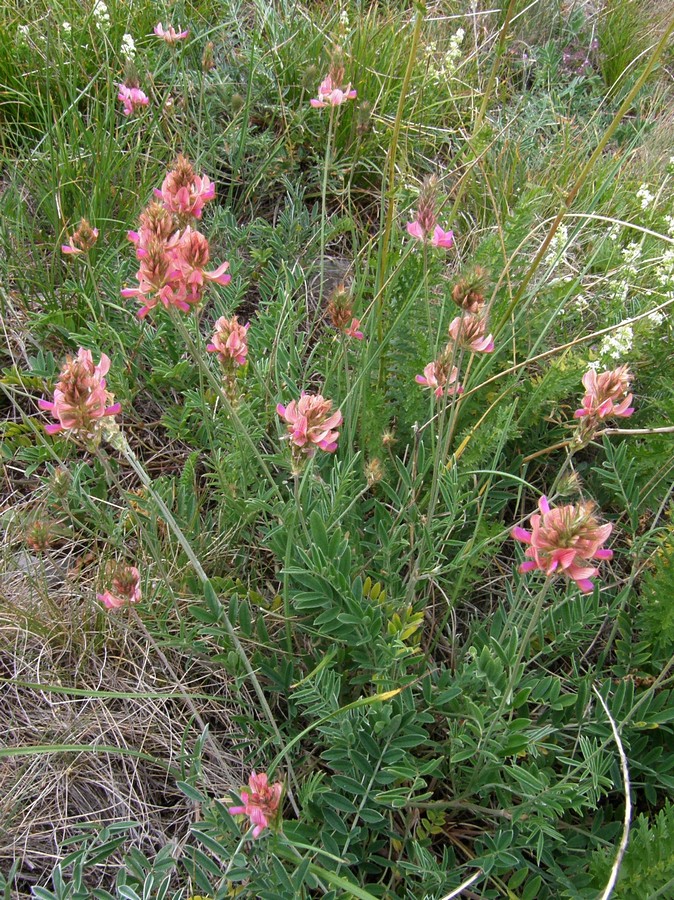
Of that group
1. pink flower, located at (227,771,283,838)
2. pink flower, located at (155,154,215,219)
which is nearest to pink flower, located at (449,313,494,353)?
pink flower, located at (155,154,215,219)

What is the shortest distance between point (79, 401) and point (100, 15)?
7.63ft

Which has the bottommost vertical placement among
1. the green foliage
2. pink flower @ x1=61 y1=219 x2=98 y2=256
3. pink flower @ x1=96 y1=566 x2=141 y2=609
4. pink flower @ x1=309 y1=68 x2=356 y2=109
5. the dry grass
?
the dry grass

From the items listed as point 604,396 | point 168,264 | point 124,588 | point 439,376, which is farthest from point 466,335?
point 124,588

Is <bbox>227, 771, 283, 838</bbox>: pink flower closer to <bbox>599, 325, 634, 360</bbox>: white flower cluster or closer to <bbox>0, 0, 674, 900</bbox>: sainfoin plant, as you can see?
<bbox>0, 0, 674, 900</bbox>: sainfoin plant

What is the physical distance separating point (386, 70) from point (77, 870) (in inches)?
121

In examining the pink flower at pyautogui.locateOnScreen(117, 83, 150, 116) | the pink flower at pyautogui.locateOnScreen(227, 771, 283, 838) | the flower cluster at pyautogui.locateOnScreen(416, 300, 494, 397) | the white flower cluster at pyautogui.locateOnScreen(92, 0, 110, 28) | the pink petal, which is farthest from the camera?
the white flower cluster at pyautogui.locateOnScreen(92, 0, 110, 28)

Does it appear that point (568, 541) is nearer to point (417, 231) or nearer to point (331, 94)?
point (417, 231)

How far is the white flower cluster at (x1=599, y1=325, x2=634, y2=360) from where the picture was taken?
6.39 ft

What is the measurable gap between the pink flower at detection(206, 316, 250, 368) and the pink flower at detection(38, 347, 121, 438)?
25 cm

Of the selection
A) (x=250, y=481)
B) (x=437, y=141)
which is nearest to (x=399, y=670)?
(x=250, y=481)

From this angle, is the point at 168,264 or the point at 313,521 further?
the point at 313,521

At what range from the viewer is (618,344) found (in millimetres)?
1944

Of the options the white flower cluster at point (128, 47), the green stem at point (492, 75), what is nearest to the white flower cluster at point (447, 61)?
the green stem at point (492, 75)

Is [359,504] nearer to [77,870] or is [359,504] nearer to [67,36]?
[77,870]
